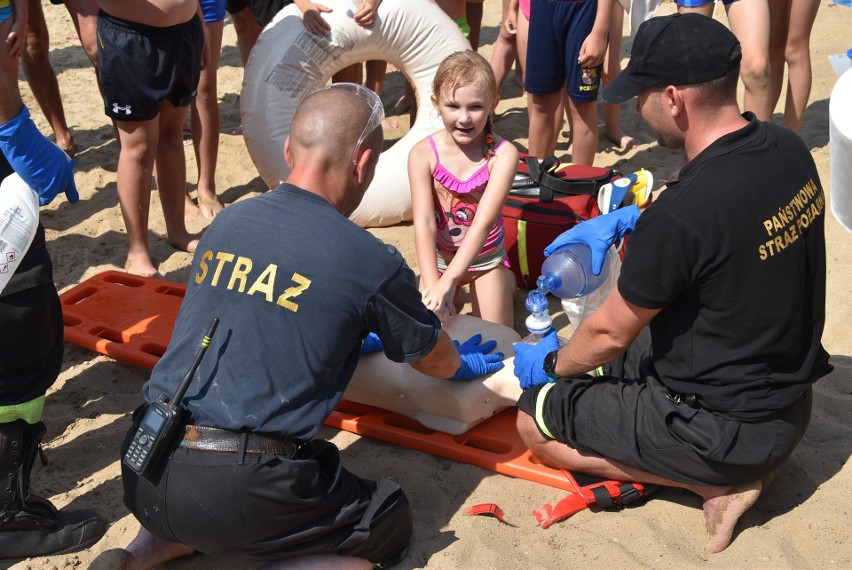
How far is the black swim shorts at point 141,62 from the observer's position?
3.91 m

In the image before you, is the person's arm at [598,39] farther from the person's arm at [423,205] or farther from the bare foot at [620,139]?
the person's arm at [423,205]

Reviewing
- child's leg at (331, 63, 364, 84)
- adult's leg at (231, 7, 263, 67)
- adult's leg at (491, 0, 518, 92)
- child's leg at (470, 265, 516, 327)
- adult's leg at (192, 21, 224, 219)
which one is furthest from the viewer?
adult's leg at (491, 0, 518, 92)

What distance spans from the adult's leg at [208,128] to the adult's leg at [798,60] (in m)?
3.17

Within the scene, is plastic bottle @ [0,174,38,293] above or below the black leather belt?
above

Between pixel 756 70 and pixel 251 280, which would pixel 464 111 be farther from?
pixel 756 70

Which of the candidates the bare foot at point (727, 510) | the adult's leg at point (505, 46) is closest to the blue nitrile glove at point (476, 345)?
the bare foot at point (727, 510)

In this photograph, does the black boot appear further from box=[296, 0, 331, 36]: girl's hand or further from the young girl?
Answer: box=[296, 0, 331, 36]: girl's hand

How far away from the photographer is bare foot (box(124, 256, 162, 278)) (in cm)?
439

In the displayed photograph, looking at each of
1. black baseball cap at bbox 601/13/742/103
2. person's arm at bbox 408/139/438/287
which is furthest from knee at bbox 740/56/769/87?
black baseball cap at bbox 601/13/742/103

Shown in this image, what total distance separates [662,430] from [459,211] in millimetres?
1363

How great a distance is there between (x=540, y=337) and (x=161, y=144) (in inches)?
88.1

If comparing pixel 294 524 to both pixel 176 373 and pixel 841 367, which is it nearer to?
pixel 176 373

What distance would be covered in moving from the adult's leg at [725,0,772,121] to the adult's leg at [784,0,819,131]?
1.98 ft

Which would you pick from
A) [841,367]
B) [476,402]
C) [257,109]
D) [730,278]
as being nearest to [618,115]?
[257,109]
